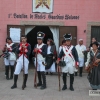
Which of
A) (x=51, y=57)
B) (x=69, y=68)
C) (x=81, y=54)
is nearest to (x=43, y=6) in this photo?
(x=51, y=57)

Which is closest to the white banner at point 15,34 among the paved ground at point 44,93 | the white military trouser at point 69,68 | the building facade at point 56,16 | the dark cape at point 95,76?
the building facade at point 56,16

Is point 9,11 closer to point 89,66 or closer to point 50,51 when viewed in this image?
point 50,51

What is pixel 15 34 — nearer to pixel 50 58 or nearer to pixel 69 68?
pixel 50 58

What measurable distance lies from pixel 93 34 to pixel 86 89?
5.16 meters

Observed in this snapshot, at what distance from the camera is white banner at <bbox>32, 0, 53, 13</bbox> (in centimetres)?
1495

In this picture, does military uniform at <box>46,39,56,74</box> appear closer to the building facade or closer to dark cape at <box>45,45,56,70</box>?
dark cape at <box>45,45,56,70</box>

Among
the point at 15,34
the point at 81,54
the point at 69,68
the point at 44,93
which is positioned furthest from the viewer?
the point at 15,34

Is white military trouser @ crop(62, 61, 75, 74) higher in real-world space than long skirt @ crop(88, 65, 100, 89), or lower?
higher

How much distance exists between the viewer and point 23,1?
15.0 metres

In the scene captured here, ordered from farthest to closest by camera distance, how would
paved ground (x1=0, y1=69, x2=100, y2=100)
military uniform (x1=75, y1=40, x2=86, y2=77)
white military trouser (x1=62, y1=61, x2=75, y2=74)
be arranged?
military uniform (x1=75, y1=40, x2=86, y2=77)
white military trouser (x1=62, y1=61, x2=75, y2=74)
paved ground (x1=0, y1=69, x2=100, y2=100)

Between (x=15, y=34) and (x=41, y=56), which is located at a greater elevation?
(x=15, y=34)

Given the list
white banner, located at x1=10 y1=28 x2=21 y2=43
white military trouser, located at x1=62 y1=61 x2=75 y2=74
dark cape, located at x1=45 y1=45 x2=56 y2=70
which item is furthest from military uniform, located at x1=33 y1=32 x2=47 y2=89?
white banner, located at x1=10 y1=28 x2=21 y2=43

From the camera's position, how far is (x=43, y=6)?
1499 centimetres

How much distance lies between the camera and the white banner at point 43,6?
1495 centimetres
